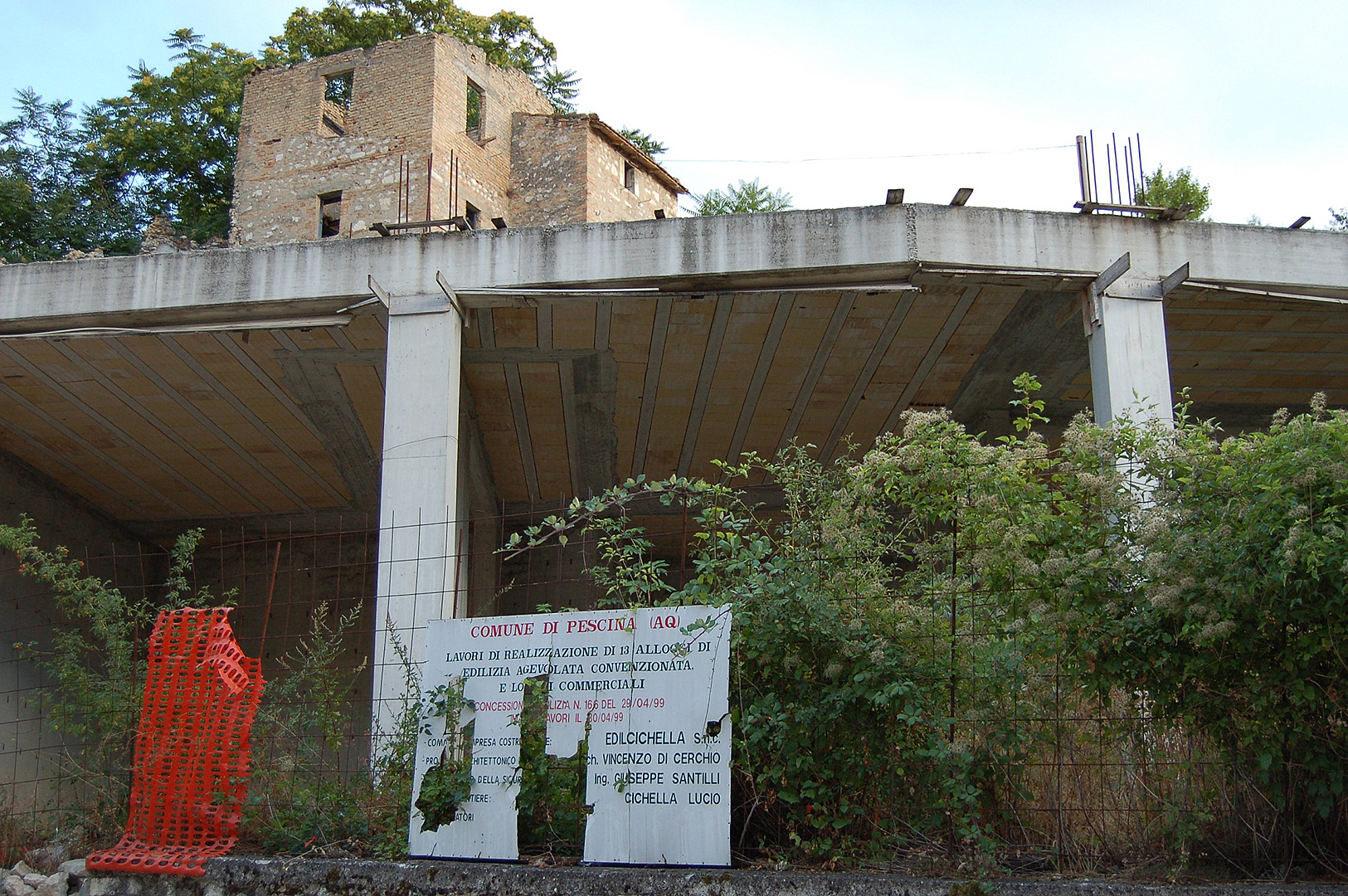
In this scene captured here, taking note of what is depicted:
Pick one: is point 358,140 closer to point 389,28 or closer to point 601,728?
point 389,28

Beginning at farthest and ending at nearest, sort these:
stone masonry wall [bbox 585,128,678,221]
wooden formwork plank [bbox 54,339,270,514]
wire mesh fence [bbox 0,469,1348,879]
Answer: stone masonry wall [bbox 585,128,678,221] → wooden formwork plank [bbox 54,339,270,514] → wire mesh fence [bbox 0,469,1348,879]

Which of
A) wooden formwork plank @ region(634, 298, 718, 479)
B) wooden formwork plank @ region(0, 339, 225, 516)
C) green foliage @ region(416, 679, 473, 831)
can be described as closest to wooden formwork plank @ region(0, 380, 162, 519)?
wooden formwork plank @ region(0, 339, 225, 516)

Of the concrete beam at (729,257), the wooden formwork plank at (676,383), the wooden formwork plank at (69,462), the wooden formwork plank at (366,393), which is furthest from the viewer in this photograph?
the wooden formwork plank at (69,462)

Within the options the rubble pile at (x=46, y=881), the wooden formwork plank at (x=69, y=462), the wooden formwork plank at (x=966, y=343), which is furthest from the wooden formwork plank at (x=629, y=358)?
the wooden formwork plank at (x=69, y=462)

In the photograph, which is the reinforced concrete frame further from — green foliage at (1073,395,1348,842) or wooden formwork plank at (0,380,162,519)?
green foliage at (1073,395,1348,842)

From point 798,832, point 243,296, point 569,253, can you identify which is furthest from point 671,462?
point 798,832

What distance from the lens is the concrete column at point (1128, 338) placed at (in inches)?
332

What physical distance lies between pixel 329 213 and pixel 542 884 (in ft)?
77.0

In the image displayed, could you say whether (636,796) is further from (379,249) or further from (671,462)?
(671,462)

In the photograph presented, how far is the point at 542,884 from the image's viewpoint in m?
4.58

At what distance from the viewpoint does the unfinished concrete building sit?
2497 centimetres

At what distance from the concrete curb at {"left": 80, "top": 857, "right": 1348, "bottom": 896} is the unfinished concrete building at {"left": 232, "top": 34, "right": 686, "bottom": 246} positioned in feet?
66.9

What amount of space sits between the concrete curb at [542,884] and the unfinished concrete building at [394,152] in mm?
20388

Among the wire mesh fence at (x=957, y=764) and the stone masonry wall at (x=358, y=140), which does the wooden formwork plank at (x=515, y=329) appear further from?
the stone masonry wall at (x=358, y=140)
